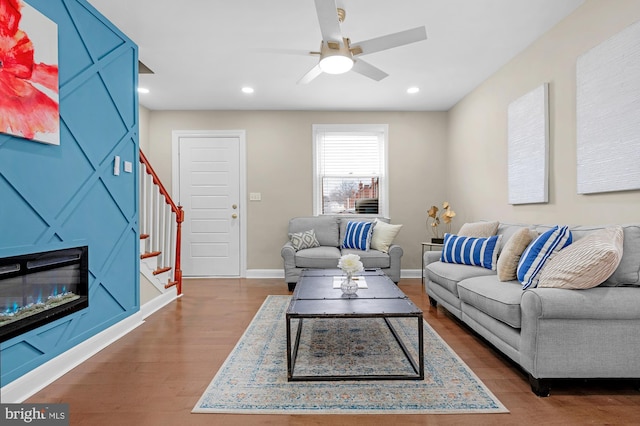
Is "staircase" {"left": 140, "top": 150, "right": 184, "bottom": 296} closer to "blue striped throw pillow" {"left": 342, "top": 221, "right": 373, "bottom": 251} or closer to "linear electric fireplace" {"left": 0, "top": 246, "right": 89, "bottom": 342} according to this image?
"linear electric fireplace" {"left": 0, "top": 246, "right": 89, "bottom": 342}

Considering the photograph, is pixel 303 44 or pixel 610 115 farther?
pixel 303 44

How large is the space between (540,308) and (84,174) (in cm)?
300

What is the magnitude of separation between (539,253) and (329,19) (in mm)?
2066

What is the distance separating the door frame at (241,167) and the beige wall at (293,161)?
63 mm

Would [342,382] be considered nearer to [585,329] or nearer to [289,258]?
[585,329]

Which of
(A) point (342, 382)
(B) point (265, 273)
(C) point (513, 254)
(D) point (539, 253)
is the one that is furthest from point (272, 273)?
(D) point (539, 253)

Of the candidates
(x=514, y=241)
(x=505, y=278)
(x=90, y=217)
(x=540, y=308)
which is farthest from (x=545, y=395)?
(x=90, y=217)

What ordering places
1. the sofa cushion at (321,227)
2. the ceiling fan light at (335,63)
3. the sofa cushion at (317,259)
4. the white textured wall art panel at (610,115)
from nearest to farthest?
the white textured wall art panel at (610,115)
the ceiling fan light at (335,63)
the sofa cushion at (317,259)
the sofa cushion at (321,227)

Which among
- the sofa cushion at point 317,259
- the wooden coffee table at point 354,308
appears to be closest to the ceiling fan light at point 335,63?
the wooden coffee table at point 354,308

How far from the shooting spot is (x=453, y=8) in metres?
2.70

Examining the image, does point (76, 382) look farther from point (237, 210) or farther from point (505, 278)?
point (237, 210)

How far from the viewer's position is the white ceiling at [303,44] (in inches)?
106

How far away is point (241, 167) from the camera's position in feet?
17.7

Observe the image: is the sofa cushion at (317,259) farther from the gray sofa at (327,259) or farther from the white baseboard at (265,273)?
the white baseboard at (265,273)
